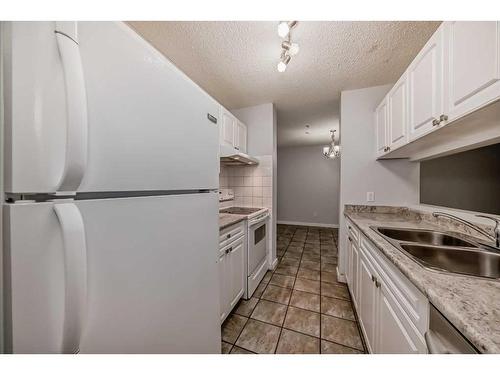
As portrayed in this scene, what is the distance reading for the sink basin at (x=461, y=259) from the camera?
3.06 ft

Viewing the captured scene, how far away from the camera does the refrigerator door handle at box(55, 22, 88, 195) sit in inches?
16.7

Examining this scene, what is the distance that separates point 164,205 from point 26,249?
1.19ft

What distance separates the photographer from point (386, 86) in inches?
85.0

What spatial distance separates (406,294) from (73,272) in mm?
1142

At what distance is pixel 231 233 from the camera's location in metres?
1.62

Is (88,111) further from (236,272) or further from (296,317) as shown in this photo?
(296,317)

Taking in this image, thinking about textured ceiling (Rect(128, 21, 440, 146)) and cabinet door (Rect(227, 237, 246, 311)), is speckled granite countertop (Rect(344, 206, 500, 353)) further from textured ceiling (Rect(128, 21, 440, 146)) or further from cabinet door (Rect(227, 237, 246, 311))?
textured ceiling (Rect(128, 21, 440, 146))

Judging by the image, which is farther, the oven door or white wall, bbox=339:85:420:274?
white wall, bbox=339:85:420:274

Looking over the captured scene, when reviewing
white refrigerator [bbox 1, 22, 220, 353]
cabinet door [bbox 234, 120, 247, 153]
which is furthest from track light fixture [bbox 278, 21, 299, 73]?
cabinet door [bbox 234, 120, 247, 153]

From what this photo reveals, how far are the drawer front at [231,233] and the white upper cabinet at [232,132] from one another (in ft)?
2.63

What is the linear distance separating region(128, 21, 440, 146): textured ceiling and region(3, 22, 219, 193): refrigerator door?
1026 millimetres

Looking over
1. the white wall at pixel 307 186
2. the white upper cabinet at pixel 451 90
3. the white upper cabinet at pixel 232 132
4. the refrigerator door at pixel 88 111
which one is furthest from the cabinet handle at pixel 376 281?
the white wall at pixel 307 186
